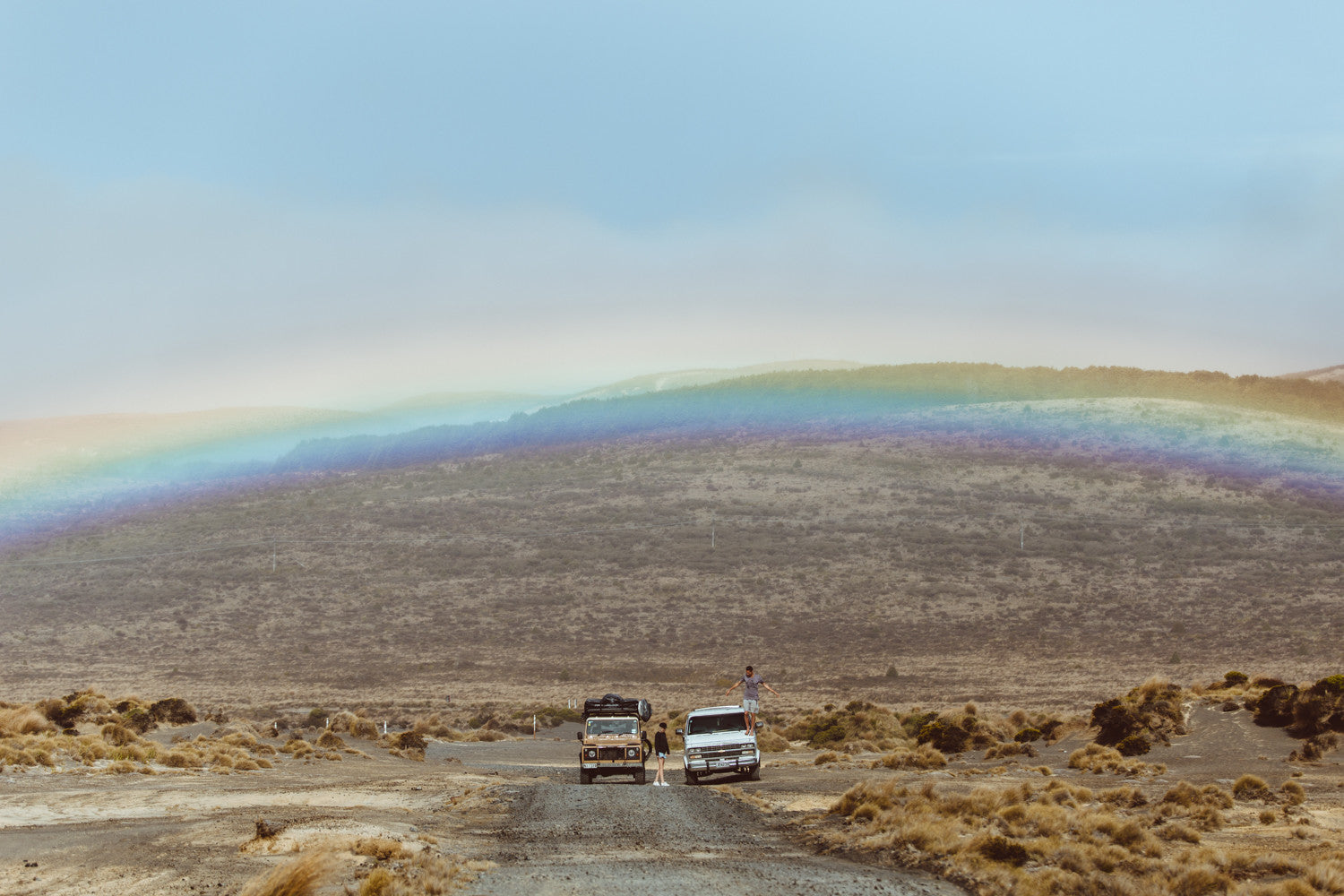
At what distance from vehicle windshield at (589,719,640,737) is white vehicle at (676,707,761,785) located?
129 cm

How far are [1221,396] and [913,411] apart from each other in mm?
29849

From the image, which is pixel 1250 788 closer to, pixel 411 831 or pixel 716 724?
pixel 716 724

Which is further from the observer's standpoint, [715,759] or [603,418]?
[603,418]

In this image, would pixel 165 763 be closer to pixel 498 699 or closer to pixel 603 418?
pixel 498 699

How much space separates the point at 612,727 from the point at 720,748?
2.69 m

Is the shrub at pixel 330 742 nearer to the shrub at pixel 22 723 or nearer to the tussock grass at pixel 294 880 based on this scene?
the shrub at pixel 22 723

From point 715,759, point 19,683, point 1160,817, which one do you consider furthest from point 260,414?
point 1160,817

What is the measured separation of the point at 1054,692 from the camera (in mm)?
46125

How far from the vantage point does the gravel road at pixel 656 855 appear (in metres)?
12.0

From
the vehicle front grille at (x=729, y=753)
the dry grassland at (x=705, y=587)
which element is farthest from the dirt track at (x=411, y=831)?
the dry grassland at (x=705, y=587)

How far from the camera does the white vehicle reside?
1001 inches

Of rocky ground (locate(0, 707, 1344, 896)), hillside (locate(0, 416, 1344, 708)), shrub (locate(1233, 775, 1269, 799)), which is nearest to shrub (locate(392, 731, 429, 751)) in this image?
rocky ground (locate(0, 707, 1344, 896))

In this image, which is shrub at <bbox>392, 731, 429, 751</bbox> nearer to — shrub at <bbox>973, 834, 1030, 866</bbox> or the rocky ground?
the rocky ground

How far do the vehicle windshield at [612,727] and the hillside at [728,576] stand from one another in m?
22.7
